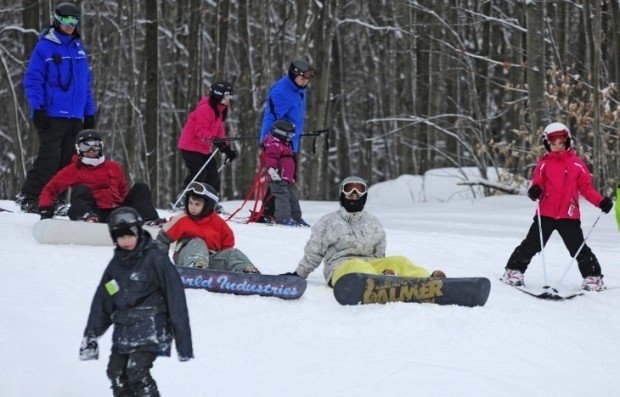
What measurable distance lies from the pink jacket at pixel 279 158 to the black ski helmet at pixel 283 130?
6 centimetres

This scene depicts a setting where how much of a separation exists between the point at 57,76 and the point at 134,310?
6.03 m

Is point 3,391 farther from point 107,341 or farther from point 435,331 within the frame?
point 435,331

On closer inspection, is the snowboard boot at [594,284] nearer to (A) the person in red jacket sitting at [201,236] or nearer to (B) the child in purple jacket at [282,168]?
(A) the person in red jacket sitting at [201,236]

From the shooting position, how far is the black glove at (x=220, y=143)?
450 inches

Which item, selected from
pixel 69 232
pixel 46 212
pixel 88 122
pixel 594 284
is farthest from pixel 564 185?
pixel 88 122

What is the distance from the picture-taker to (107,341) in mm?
5957

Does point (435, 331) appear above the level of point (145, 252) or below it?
below

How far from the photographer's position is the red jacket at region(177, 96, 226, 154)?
11.6 meters

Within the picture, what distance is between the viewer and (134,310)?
182 inches

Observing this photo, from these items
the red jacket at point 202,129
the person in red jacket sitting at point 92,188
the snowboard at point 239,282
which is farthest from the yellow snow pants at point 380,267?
the red jacket at point 202,129

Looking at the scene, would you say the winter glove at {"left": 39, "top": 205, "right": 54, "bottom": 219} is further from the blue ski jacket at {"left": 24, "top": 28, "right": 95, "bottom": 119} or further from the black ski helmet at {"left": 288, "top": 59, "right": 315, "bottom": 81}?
the black ski helmet at {"left": 288, "top": 59, "right": 315, "bottom": 81}

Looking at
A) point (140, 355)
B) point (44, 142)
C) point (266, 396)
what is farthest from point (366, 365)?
point (44, 142)

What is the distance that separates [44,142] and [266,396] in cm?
577

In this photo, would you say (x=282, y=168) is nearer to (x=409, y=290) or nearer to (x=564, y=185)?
(x=564, y=185)
